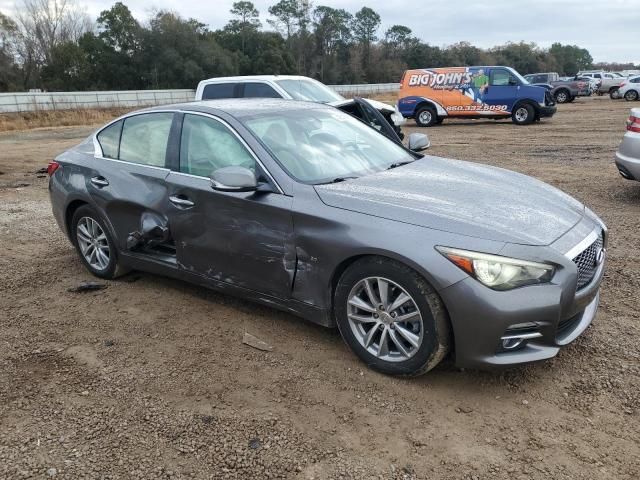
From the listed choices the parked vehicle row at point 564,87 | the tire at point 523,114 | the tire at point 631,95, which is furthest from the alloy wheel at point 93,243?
the tire at point 631,95

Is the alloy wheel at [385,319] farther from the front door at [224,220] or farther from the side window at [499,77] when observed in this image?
the side window at [499,77]

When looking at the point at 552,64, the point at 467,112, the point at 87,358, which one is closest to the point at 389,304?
the point at 87,358

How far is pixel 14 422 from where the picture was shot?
2965 millimetres

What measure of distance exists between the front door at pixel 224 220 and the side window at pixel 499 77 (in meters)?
17.4

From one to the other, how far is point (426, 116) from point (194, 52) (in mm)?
41179

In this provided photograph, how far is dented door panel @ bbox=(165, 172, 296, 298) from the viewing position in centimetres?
351

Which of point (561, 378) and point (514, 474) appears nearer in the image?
point (514, 474)

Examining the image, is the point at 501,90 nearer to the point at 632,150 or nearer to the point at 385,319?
the point at 632,150

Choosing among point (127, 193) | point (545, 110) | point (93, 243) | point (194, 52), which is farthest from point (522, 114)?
point (194, 52)

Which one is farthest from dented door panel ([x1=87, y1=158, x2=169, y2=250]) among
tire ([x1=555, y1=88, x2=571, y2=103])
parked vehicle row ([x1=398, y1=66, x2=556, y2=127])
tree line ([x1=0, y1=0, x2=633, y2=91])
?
tree line ([x1=0, y1=0, x2=633, y2=91])

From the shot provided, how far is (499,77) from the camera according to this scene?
19.2 m

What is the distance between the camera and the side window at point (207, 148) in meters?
3.80

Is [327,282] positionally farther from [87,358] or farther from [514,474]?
[87,358]

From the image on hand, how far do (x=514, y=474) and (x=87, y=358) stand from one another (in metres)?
2.68
